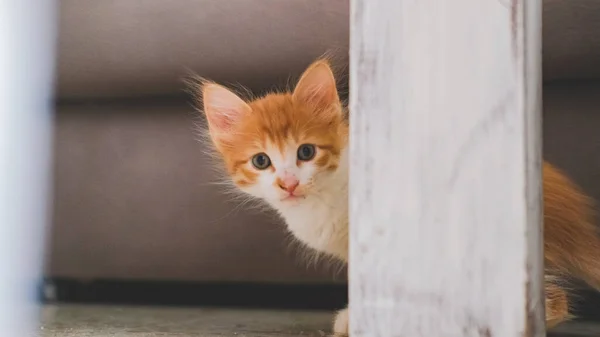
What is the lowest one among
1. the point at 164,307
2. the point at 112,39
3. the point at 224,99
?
the point at 164,307

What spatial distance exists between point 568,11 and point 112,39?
2.01ft

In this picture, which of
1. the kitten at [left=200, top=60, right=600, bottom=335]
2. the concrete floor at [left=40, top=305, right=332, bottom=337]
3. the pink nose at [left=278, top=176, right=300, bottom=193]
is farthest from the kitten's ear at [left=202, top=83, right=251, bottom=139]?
the concrete floor at [left=40, top=305, right=332, bottom=337]

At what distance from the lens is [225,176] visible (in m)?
0.89

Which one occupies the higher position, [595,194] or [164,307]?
[595,194]

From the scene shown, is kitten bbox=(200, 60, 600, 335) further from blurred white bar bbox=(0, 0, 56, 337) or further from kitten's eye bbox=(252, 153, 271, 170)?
blurred white bar bbox=(0, 0, 56, 337)

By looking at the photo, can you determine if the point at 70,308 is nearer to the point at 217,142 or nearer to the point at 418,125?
the point at 217,142

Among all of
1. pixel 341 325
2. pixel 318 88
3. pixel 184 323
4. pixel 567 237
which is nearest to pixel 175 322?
pixel 184 323

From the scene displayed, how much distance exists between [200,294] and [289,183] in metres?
0.41

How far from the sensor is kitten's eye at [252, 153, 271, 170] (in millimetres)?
773

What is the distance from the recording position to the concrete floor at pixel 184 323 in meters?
0.73

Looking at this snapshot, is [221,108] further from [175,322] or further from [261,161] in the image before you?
[175,322]

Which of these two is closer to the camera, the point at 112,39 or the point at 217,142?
the point at 217,142

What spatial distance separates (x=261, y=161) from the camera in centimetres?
78

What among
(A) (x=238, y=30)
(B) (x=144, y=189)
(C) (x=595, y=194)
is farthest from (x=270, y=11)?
(C) (x=595, y=194)
